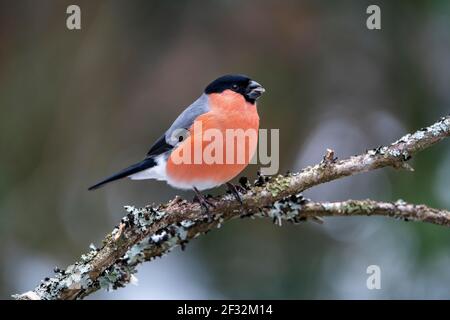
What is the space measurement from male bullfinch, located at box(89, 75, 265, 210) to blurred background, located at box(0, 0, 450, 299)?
3.99 ft

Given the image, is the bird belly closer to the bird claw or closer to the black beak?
the black beak

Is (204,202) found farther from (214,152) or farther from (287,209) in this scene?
(214,152)

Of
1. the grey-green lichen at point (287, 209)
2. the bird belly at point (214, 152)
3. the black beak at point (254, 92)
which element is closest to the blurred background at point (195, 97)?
the black beak at point (254, 92)

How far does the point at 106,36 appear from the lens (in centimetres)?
575

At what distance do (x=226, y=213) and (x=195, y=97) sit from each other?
7.34 feet

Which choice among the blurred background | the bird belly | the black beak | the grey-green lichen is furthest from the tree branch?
the blurred background

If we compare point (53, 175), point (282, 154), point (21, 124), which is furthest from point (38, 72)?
point (282, 154)

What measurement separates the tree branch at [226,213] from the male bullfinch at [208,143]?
343 millimetres

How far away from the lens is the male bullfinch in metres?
3.76

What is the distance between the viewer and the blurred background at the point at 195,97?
536 centimetres

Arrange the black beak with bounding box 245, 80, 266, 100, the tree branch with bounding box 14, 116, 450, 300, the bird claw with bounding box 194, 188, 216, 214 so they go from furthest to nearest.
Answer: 1. the black beak with bounding box 245, 80, 266, 100
2. the bird claw with bounding box 194, 188, 216, 214
3. the tree branch with bounding box 14, 116, 450, 300

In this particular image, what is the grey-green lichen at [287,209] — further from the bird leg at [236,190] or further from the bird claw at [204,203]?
the bird claw at [204,203]

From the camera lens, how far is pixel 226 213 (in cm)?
337

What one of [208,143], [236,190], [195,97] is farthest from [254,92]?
[195,97]
